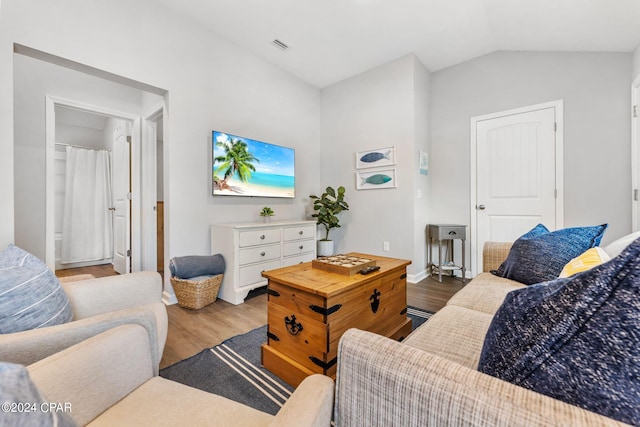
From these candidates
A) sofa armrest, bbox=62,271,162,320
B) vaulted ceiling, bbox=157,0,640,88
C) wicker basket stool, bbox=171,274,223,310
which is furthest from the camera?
wicker basket stool, bbox=171,274,223,310

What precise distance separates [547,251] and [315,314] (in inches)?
55.8

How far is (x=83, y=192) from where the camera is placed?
4.20m

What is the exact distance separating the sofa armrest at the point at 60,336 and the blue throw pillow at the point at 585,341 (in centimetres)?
107

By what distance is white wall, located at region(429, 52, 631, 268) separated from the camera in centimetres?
258

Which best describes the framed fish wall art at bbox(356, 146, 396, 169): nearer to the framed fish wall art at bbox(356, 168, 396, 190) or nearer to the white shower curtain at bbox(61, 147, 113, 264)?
the framed fish wall art at bbox(356, 168, 396, 190)

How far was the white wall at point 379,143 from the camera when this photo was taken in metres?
3.33

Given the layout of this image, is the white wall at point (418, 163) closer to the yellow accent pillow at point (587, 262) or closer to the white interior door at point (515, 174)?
the white interior door at point (515, 174)

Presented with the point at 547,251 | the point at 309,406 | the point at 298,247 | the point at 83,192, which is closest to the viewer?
the point at 309,406

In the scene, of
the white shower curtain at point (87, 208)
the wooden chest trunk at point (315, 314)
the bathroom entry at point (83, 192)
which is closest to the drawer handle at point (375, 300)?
the wooden chest trunk at point (315, 314)

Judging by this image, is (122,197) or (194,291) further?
(122,197)

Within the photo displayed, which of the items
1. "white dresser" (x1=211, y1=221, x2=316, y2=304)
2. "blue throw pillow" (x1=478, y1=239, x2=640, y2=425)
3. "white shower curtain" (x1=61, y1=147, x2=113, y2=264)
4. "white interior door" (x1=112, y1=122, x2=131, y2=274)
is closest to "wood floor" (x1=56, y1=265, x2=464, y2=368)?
"white dresser" (x1=211, y1=221, x2=316, y2=304)

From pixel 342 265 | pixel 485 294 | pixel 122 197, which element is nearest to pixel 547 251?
pixel 485 294

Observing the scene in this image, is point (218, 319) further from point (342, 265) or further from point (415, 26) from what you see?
point (415, 26)

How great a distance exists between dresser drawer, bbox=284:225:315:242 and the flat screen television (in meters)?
0.56
